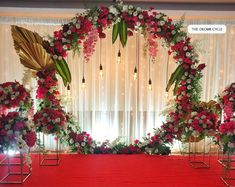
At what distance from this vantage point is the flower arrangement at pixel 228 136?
267 cm

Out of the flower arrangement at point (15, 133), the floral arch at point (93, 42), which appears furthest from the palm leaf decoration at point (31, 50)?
the flower arrangement at point (15, 133)

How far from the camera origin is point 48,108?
3561 millimetres

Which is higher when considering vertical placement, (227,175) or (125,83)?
(125,83)

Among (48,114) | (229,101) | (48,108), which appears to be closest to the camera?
(229,101)

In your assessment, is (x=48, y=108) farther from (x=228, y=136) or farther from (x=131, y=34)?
(x=228, y=136)

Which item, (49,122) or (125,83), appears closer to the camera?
(49,122)

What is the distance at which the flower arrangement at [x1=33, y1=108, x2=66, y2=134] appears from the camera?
3.39 m

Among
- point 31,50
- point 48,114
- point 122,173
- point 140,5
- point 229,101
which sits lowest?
point 122,173

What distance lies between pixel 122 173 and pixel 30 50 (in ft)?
6.27

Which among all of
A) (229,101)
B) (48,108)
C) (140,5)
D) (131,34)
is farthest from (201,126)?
(140,5)

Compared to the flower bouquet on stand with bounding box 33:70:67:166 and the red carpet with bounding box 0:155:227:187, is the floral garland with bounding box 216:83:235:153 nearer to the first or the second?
the red carpet with bounding box 0:155:227:187

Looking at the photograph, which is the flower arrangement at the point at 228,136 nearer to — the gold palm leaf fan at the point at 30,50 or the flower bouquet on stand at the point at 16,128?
the flower bouquet on stand at the point at 16,128

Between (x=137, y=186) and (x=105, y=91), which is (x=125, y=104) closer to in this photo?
(x=105, y=91)

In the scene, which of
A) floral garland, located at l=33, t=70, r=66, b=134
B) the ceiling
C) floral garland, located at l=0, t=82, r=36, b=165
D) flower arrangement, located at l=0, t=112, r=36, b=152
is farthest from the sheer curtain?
flower arrangement, located at l=0, t=112, r=36, b=152
